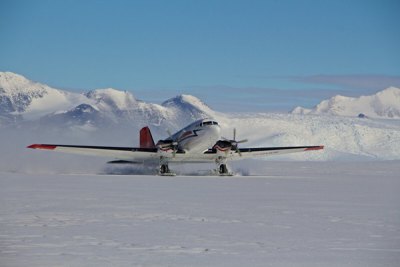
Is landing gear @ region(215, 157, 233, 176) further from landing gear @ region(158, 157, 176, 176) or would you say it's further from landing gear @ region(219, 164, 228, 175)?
landing gear @ region(158, 157, 176, 176)

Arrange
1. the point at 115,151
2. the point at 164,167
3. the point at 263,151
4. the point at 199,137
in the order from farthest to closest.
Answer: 1. the point at 263,151
2. the point at 164,167
3. the point at 115,151
4. the point at 199,137

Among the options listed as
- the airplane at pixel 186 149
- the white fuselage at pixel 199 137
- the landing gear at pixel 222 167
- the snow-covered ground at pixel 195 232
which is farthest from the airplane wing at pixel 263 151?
the snow-covered ground at pixel 195 232

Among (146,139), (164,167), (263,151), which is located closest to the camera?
(164,167)

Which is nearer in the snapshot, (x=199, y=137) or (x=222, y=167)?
(x=199, y=137)

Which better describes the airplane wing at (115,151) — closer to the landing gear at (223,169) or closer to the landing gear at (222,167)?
the landing gear at (222,167)

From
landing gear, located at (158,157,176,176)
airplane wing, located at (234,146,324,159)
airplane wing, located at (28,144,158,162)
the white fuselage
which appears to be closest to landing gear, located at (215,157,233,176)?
the white fuselage

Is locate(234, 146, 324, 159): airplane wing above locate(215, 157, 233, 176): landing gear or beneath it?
above

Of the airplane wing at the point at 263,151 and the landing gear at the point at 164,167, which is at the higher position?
the airplane wing at the point at 263,151

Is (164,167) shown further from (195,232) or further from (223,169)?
(195,232)

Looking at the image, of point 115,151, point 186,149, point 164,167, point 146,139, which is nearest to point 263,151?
point 186,149

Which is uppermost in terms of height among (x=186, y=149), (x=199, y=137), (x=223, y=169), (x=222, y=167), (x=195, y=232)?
(x=199, y=137)

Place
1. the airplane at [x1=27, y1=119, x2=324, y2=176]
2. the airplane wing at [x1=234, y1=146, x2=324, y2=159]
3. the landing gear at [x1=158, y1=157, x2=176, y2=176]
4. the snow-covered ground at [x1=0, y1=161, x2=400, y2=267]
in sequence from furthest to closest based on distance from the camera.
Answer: the airplane wing at [x1=234, y1=146, x2=324, y2=159] → the landing gear at [x1=158, y1=157, x2=176, y2=176] → the airplane at [x1=27, y1=119, x2=324, y2=176] → the snow-covered ground at [x1=0, y1=161, x2=400, y2=267]

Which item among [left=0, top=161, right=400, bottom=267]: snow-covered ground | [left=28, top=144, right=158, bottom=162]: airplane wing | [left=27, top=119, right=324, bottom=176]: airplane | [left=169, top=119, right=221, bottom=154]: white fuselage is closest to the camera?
[left=0, top=161, right=400, bottom=267]: snow-covered ground

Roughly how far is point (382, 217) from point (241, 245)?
21.0ft
